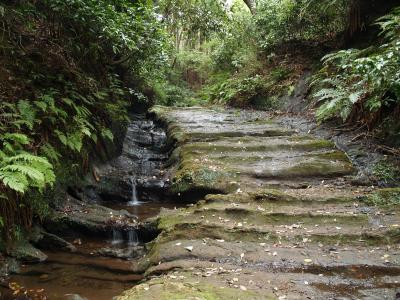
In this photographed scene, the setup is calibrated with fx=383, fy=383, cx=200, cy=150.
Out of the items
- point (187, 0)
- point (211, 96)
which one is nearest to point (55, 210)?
point (187, 0)

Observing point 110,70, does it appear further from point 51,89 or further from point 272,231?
point 272,231

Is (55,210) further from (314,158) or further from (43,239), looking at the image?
(314,158)

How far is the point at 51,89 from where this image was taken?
6.49 meters

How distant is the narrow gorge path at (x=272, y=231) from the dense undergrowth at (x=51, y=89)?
1783 millimetres

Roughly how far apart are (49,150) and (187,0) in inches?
381

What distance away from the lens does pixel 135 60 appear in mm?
9844

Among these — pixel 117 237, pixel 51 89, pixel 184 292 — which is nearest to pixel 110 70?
pixel 51 89

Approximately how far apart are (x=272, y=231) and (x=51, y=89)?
14.1 feet

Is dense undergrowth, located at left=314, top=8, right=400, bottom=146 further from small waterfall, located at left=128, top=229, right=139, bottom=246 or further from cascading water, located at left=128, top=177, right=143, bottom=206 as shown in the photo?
cascading water, located at left=128, top=177, right=143, bottom=206

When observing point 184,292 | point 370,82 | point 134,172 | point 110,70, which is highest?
point 110,70

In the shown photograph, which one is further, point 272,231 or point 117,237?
point 117,237

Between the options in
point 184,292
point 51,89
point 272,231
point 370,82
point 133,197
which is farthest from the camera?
point 133,197

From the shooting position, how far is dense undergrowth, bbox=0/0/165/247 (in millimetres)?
4898

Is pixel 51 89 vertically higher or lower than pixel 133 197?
higher
